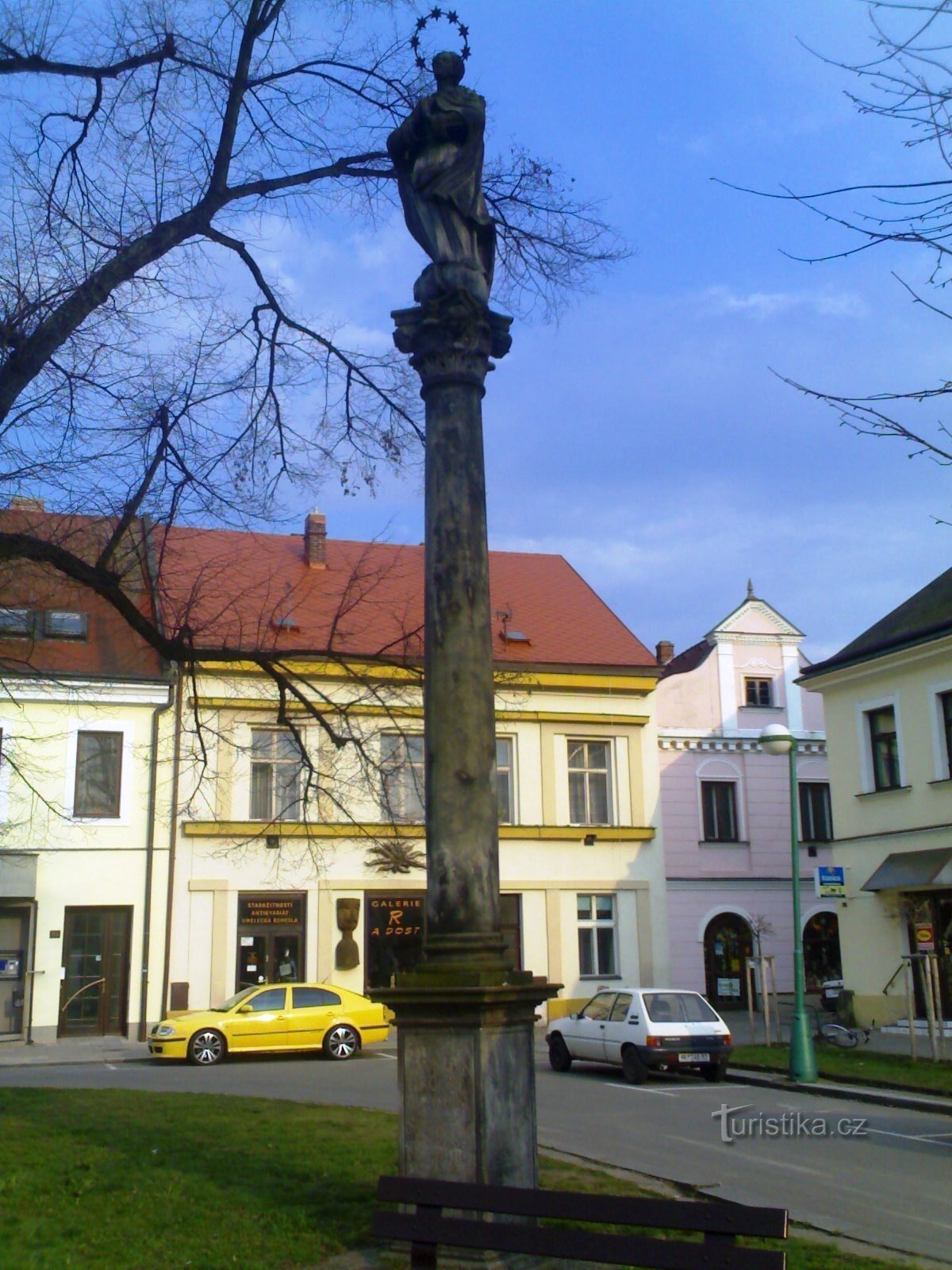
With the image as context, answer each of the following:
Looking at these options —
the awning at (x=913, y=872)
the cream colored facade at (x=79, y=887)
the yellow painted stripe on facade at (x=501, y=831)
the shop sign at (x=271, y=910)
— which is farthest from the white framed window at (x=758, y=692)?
the cream colored facade at (x=79, y=887)

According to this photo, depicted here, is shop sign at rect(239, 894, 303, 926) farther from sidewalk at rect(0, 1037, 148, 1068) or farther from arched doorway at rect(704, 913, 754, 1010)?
arched doorway at rect(704, 913, 754, 1010)

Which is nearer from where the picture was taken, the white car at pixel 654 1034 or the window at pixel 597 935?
the white car at pixel 654 1034

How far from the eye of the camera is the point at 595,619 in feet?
118

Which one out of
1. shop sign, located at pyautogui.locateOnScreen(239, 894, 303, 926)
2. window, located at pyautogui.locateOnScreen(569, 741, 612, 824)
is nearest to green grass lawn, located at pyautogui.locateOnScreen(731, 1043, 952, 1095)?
window, located at pyautogui.locateOnScreen(569, 741, 612, 824)

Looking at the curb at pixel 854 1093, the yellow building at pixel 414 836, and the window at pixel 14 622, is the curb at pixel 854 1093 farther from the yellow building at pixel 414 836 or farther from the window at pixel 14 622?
the window at pixel 14 622

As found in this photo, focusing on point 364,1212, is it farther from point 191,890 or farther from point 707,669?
point 707,669

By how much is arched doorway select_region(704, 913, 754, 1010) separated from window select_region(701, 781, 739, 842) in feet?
7.22

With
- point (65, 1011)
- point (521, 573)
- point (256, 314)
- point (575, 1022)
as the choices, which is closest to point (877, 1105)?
point (575, 1022)

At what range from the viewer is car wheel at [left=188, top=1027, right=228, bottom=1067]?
22.2 meters

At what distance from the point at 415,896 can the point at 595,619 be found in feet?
32.0

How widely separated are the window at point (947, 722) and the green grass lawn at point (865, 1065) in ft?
19.0

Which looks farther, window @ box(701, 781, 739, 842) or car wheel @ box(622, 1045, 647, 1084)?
window @ box(701, 781, 739, 842)

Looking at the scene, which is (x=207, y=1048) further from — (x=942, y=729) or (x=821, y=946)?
(x=821, y=946)

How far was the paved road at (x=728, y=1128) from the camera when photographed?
996 centimetres
